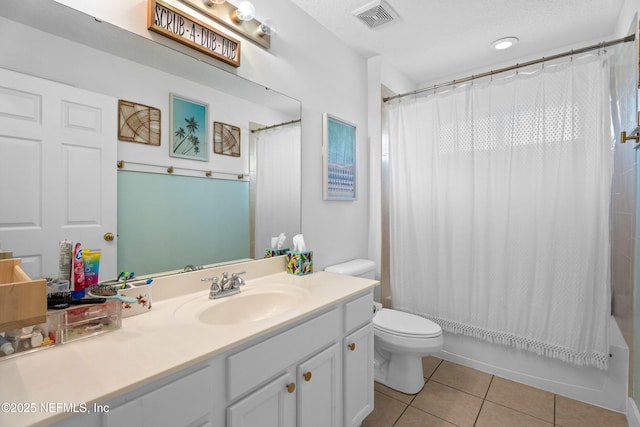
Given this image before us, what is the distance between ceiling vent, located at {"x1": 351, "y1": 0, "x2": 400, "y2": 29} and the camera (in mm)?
1816

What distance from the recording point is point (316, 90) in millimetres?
2037

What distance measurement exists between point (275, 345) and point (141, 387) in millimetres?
427

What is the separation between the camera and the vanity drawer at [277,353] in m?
0.92

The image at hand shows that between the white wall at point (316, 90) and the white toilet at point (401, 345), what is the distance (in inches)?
11.3

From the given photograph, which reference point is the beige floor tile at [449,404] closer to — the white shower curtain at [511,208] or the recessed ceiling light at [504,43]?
the white shower curtain at [511,208]

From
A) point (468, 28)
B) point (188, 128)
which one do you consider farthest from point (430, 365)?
point (468, 28)

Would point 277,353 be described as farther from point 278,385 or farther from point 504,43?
point 504,43

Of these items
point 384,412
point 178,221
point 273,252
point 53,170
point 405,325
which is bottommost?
point 384,412

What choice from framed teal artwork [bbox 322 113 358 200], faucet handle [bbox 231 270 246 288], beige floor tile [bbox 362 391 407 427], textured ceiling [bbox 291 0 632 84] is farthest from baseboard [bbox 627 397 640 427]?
textured ceiling [bbox 291 0 632 84]

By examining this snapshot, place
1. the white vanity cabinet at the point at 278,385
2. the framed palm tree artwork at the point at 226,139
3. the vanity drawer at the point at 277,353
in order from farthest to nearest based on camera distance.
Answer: the framed palm tree artwork at the point at 226,139 < the vanity drawer at the point at 277,353 < the white vanity cabinet at the point at 278,385

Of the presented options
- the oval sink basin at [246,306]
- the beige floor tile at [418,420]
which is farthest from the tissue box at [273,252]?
the beige floor tile at [418,420]

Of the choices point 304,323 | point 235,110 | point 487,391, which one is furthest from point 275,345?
point 487,391

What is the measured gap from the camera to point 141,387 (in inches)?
28.0

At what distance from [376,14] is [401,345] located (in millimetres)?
2116
